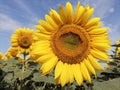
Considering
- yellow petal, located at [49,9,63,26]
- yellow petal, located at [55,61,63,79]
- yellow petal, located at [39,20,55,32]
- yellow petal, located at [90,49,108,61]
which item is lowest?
yellow petal, located at [55,61,63,79]

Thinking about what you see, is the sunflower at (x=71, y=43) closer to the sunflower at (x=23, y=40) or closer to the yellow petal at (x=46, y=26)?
the yellow petal at (x=46, y=26)

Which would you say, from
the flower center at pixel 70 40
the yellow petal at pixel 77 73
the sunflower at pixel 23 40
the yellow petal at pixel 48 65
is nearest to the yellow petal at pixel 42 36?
the flower center at pixel 70 40

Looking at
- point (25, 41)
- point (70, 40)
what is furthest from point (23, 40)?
point (70, 40)

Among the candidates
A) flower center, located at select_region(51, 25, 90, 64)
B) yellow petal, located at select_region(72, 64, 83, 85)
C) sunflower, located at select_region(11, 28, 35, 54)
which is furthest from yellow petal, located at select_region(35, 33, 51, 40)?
sunflower, located at select_region(11, 28, 35, 54)

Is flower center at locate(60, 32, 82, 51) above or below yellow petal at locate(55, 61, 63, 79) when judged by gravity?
above

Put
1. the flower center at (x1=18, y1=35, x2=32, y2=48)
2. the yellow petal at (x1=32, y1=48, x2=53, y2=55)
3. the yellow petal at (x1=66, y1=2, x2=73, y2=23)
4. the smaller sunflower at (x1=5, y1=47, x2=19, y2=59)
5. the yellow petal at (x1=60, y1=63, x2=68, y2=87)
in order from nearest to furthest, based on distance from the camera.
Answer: the yellow petal at (x1=60, y1=63, x2=68, y2=87) → the yellow petal at (x1=66, y1=2, x2=73, y2=23) → the yellow petal at (x1=32, y1=48, x2=53, y2=55) → the flower center at (x1=18, y1=35, x2=32, y2=48) → the smaller sunflower at (x1=5, y1=47, x2=19, y2=59)

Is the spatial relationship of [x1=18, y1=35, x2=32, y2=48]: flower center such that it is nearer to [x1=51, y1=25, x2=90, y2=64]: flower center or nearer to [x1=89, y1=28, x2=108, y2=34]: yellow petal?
[x1=51, y1=25, x2=90, y2=64]: flower center

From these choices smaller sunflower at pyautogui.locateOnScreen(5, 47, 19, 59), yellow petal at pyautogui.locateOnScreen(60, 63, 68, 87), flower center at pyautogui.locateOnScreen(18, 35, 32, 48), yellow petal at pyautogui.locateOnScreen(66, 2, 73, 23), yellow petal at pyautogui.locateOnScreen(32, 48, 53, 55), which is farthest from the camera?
smaller sunflower at pyautogui.locateOnScreen(5, 47, 19, 59)
